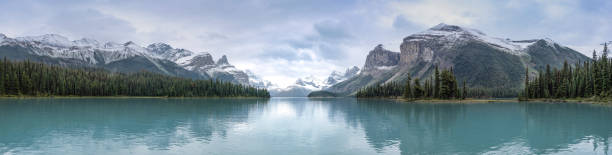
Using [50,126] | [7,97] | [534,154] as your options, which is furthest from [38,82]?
[534,154]

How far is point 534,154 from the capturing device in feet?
98.7

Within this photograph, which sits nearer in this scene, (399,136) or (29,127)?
(399,136)

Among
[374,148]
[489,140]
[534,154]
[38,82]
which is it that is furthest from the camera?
[38,82]

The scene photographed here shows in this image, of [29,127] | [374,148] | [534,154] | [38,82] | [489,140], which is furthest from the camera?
[38,82]

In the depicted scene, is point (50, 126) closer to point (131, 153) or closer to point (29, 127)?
point (29, 127)

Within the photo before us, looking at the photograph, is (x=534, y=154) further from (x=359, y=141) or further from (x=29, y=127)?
(x=29, y=127)

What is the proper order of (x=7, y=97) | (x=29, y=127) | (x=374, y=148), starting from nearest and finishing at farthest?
(x=374, y=148) → (x=29, y=127) → (x=7, y=97)

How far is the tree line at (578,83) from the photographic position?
13612cm

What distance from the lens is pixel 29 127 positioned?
4800 centimetres

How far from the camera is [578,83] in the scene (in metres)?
153

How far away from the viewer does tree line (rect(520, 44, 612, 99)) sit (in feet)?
447

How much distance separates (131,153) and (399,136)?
1099 inches

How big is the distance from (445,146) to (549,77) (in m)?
175

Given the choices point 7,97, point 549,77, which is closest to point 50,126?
point 7,97
